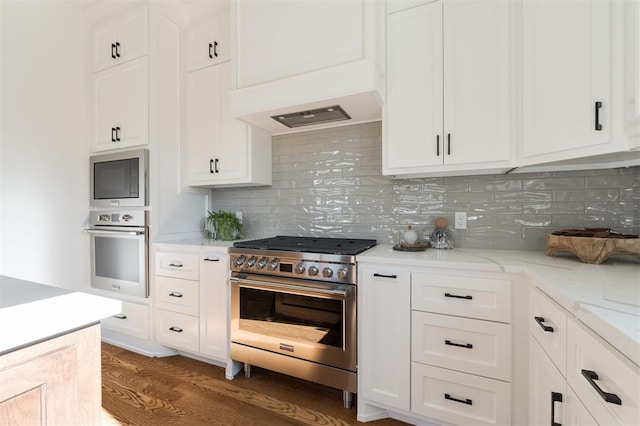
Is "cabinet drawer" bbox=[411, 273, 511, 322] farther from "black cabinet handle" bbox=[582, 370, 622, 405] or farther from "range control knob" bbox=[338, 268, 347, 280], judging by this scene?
"black cabinet handle" bbox=[582, 370, 622, 405]

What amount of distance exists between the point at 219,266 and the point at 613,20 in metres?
Result: 2.47

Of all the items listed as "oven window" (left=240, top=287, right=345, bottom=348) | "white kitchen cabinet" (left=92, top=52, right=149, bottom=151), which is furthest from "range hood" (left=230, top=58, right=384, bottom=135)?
"oven window" (left=240, top=287, right=345, bottom=348)

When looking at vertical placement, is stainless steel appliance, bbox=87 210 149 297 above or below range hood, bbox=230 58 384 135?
below

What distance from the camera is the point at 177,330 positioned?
2354 mm

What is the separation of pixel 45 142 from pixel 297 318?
2.61 m

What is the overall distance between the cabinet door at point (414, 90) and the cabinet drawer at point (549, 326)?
2.99 ft

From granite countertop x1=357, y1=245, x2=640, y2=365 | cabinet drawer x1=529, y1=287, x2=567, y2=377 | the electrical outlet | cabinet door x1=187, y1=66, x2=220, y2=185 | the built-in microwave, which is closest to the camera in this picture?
granite countertop x1=357, y1=245, x2=640, y2=365

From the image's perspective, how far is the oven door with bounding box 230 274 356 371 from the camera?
5.77 feet

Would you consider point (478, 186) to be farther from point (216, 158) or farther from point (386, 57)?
Answer: point (216, 158)

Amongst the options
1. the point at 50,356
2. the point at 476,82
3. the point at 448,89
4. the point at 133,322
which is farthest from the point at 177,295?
the point at 476,82

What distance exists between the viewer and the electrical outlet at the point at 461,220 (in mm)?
2058

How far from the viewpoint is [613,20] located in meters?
1.17

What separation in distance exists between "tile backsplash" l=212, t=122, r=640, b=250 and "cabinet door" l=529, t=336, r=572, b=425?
84 cm

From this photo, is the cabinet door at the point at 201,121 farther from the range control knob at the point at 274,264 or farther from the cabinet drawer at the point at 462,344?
the cabinet drawer at the point at 462,344
